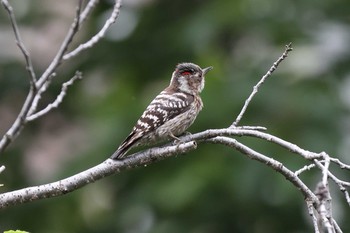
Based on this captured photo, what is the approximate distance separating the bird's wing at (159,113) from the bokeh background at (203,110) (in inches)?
132

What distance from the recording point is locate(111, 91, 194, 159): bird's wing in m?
6.50

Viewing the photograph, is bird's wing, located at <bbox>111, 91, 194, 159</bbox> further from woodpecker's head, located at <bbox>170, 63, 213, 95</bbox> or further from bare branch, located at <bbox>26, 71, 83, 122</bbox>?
bare branch, located at <bbox>26, 71, 83, 122</bbox>

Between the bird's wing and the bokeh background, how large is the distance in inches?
132

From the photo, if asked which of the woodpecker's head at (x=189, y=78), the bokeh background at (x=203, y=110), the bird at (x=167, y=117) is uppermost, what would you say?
the bokeh background at (x=203, y=110)

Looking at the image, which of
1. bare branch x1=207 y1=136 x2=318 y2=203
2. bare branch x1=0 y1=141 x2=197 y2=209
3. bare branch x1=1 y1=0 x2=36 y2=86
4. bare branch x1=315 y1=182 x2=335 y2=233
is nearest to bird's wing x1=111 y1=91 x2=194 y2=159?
bare branch x1=0 y1=141 x2=197 y2=209

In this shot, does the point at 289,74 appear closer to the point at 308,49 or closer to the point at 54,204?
the point at 308,49

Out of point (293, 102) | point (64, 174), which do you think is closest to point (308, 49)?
point (293, 102)

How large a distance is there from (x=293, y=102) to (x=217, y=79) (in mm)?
1013

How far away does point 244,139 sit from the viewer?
1067cm

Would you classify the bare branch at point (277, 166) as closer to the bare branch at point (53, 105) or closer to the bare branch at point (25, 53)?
the bare branch at point (53, 105)

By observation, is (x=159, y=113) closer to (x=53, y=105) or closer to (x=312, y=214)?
(x=312, y=214)

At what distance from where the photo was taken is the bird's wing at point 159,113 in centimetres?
650

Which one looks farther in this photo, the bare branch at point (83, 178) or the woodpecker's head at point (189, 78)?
the woodpecker's head at point (189, 78)

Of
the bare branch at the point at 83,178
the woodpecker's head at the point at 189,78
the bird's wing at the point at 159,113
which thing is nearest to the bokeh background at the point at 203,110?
the woodpecker's head at the point at 189,78
